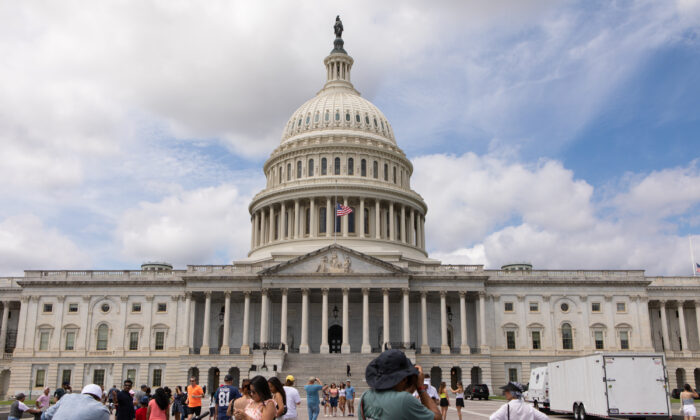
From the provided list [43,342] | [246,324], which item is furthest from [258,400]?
[43,342]

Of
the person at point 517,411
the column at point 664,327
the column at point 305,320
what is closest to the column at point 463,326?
the column at point 305,320

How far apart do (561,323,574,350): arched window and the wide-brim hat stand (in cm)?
7425

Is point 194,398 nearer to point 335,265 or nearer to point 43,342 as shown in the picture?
point 335,265

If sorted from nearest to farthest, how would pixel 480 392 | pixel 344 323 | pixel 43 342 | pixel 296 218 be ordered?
pixel 480 392 → pixel 344 323 → pixel 43 342 → pixel 296 218

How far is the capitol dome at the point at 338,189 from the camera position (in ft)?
285

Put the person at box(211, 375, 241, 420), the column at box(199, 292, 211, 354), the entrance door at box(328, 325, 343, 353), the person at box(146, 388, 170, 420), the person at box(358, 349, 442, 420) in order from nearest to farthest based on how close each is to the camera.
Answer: the person at box(358, 349, 442, 420)
the person at box(211, 375, 241, 420)
the person at box(146, 388, 170, 420)
the column at box(199, 292, 211, 354)
the entrance door at box(328, 325, 343, 353)

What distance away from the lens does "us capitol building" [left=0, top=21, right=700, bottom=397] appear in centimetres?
7181

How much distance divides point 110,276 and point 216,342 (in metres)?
14.4

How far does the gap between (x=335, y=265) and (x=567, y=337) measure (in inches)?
1080

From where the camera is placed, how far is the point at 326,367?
216 feet

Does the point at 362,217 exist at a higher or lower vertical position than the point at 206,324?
higher

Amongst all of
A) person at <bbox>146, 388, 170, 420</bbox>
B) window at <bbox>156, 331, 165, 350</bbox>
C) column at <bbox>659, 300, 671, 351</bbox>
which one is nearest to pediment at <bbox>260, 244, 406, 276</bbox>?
window at <bbox>156, 331, 165, 350</bbox>

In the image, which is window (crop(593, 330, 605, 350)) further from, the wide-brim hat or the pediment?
the wide-brim hat

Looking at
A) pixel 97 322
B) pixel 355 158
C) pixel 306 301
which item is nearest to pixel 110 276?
pixel 97 322
